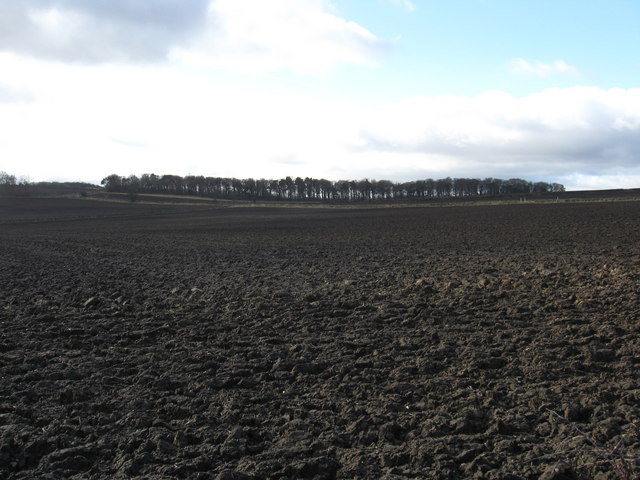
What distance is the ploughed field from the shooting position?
4.51 metres

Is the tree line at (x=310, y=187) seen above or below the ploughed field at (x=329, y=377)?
above

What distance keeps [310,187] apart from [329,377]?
160260 mm

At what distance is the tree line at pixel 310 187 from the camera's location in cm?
14888

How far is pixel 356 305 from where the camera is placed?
10383mm

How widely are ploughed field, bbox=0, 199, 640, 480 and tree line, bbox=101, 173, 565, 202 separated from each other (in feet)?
442

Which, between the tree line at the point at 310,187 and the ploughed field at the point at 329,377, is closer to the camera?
the ploughed field at the point at 329,377

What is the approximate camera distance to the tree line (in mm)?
148875

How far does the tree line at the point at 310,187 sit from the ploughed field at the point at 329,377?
134735mm

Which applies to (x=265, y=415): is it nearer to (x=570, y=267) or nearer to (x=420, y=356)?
(x=420, y=356)

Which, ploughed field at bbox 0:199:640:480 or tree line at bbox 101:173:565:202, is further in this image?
tree line at bbox 101:173:565:202

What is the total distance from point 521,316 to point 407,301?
7.98 ft

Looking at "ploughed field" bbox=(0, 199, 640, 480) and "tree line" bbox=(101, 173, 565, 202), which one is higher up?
"tree line" bbox=(101, 173, 565, 202)

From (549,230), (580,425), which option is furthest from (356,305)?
(549,230)

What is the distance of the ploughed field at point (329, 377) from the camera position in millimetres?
4512
